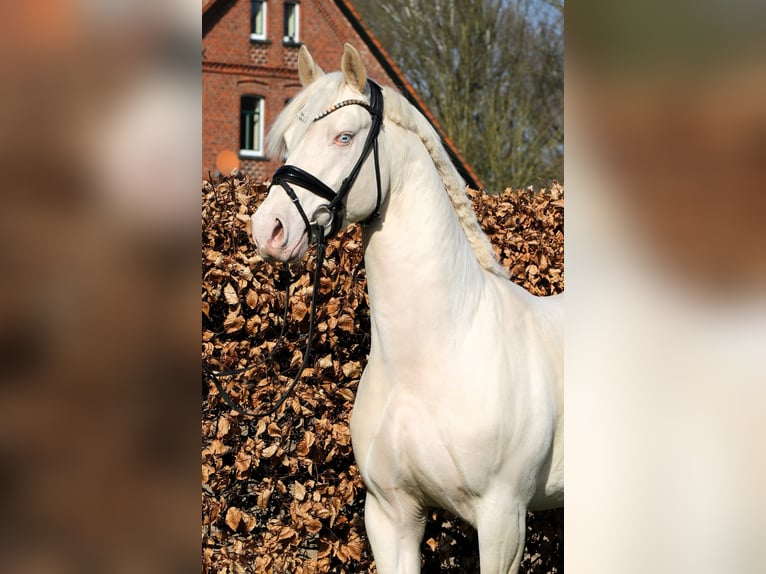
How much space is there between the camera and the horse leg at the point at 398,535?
3.24 metres

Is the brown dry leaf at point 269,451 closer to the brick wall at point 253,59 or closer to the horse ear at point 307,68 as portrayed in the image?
the horse ear at point 307,68

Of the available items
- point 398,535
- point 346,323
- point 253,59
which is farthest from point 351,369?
point 253,59

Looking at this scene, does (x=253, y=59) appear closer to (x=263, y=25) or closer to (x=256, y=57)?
(x=256, y=57)

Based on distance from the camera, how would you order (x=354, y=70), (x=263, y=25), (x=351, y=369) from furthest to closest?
(x=263, y=25) → (x=351, y=369) → (x=354, y=70)

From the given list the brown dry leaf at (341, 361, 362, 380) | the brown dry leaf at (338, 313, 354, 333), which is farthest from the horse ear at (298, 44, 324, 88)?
the brown dry leaf at (341, 361, 362, 380)

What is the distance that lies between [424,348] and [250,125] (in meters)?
25.9

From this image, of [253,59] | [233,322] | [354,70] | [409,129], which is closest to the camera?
[354,70]

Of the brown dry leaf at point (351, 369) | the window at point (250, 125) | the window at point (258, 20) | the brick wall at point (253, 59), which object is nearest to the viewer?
the brown dry leaf at point (351, 369)

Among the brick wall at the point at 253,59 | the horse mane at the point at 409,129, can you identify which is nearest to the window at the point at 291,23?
the brick wall at the point at 253,59

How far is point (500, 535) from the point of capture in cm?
307

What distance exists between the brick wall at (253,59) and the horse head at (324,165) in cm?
2328

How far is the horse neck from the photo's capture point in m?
3.07
